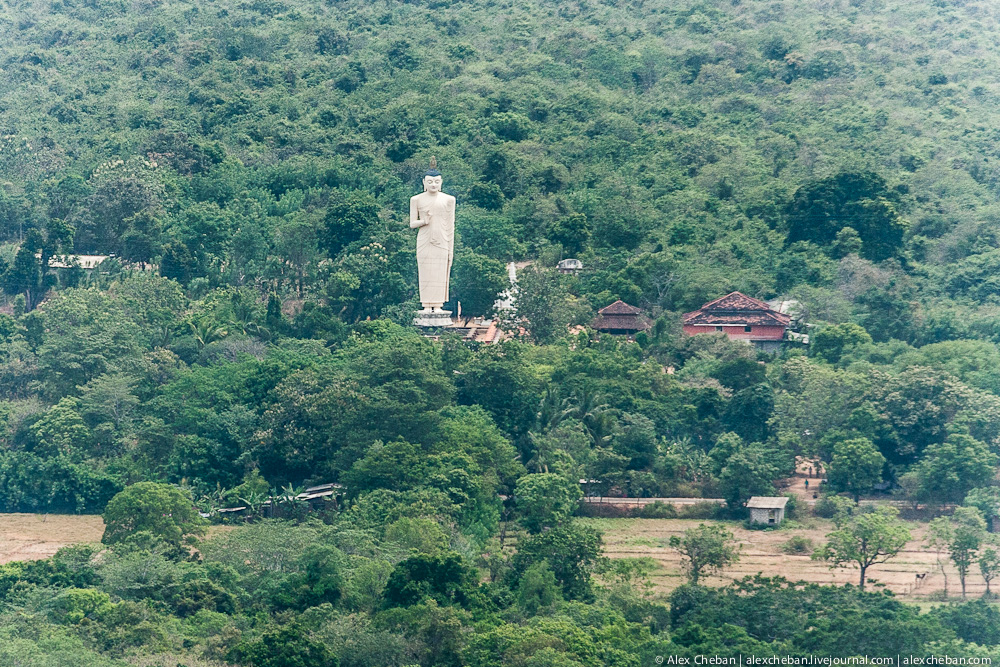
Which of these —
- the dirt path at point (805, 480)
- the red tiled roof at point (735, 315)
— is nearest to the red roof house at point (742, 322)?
the red tiled roof at point (735, 315)

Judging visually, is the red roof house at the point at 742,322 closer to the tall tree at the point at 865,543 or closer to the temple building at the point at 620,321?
the temple building at the point at 620,321

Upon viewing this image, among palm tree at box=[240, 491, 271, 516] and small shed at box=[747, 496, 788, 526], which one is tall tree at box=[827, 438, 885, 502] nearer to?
small shed at box=[747, 496, 788, 526]

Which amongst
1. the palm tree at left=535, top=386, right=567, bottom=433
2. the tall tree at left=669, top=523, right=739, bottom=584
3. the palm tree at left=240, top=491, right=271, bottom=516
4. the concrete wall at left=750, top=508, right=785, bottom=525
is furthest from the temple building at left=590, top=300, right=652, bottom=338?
the tall tree at left=669, top=523, right=739, bottom=584

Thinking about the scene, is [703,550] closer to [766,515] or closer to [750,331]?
[766,515]

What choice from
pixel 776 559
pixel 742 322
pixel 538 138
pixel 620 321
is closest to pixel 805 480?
pixel 776 559

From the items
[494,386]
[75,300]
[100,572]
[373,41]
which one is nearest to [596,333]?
[494,386]

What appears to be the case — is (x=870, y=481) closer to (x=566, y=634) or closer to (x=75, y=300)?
(x=566, y=634)
